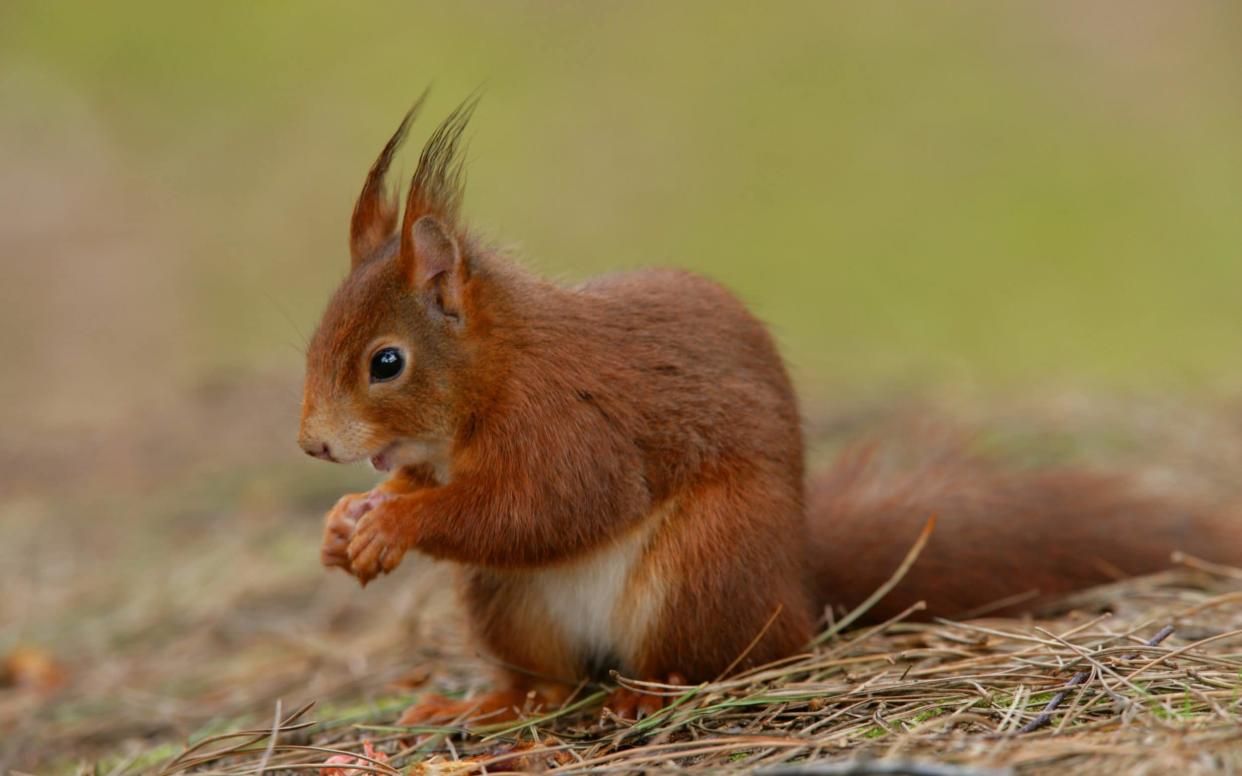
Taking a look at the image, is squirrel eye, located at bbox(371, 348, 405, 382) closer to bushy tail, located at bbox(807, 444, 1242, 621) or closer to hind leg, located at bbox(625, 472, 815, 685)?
hind leg, located at bbox(625, 472, 815, 685)

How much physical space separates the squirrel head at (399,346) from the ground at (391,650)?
511 millimetres

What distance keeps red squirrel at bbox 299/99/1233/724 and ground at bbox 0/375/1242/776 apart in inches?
5.0

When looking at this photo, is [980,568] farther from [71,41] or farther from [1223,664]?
[71,41]

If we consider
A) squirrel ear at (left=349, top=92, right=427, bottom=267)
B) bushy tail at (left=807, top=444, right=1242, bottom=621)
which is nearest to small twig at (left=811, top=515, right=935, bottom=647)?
bushy tail at (left=807, top=444, right=1242, bottom=621)

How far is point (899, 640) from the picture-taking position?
8.58 ft

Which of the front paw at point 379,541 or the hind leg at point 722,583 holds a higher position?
the front paw at point 379,541

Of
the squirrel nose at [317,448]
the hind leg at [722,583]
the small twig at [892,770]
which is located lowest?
the small twig at [892,770]

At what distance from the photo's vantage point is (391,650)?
346 centimetres

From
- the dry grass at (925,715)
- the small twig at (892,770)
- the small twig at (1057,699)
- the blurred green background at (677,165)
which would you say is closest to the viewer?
the small twig at (892,770)

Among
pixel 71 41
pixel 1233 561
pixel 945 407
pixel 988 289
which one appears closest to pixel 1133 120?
pixel 988 289

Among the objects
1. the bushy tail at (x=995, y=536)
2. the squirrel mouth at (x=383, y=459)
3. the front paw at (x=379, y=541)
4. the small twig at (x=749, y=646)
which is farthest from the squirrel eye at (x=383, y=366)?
the bushy tail at (x=995, y=536)

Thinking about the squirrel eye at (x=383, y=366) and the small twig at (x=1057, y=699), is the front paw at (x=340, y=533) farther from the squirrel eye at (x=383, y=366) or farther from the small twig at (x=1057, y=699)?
the small twig at (x=1057, y=699)

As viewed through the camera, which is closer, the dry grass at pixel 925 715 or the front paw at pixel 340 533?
the dry grass at pixel 925 715

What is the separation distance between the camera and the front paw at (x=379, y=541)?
7.50ft
